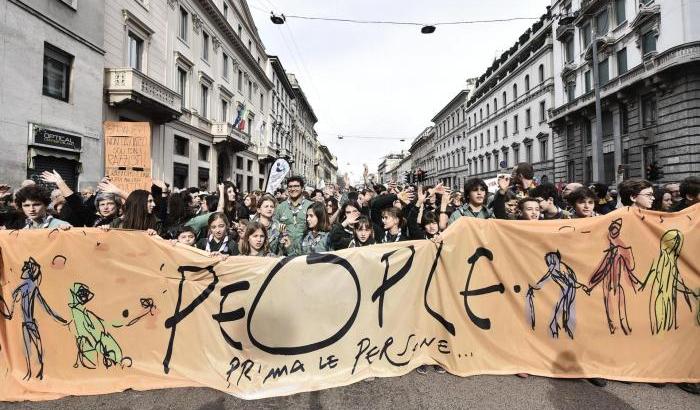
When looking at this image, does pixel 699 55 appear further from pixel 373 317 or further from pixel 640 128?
pixel 373 317

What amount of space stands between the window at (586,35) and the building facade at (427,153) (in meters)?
45.0

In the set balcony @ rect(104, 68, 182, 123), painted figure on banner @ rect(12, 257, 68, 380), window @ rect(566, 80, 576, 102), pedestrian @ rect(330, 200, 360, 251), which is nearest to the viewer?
painted figure on banner @ rect(12, 257, 68, 380)

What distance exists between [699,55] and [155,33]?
2707 centimetres

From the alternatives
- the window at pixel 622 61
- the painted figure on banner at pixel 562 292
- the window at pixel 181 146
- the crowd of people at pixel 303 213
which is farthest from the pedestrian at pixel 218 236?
the window at pixel 622 61

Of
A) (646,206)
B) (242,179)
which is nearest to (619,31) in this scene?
(646,206)

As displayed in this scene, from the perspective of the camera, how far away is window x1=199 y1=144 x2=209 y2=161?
2262 centimetres

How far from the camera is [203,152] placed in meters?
23.0

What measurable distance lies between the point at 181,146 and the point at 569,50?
32129 millimetres

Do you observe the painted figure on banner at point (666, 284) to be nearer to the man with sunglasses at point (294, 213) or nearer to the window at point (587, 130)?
the man with sunglasses at point (294, 213)

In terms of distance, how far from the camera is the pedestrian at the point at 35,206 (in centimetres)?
368

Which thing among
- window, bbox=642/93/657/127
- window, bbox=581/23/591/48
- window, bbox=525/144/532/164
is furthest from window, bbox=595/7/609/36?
window, bbox=525/144/532/164

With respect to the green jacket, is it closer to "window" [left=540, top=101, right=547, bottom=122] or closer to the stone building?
the stone building

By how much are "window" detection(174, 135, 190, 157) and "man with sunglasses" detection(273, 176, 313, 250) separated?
16.6 meters

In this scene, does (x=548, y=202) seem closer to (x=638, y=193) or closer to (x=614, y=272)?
(x=638, y=193)
